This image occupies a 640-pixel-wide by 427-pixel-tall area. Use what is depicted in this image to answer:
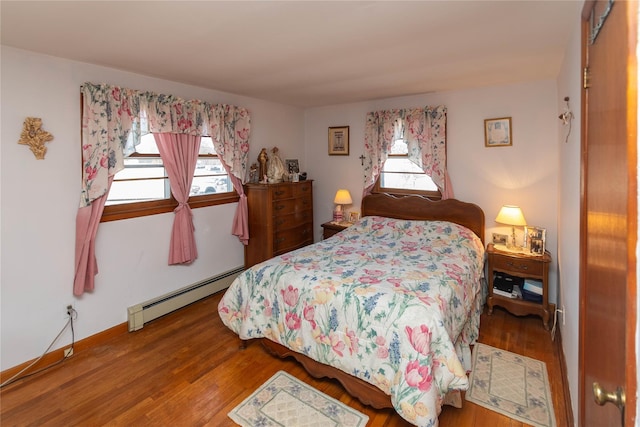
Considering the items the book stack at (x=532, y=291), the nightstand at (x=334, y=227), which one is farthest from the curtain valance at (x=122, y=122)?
the book stack at (x=532, y=291)

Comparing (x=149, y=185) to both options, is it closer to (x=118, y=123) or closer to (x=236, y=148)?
(x=118, y=123)

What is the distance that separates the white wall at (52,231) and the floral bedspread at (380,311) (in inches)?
42.0

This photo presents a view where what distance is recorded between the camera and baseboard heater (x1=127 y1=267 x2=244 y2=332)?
3.03 metres

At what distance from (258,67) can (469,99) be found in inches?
89.4

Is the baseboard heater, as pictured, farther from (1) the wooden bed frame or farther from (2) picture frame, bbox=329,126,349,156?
(2) picture frame, bbox=329,126,349,156

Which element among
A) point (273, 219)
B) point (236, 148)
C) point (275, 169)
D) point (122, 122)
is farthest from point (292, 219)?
point (122, 122)

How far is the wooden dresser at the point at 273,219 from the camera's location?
3906 mm

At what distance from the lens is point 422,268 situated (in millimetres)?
2578

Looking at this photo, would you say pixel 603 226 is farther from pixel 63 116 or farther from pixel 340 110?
pixel 340 110

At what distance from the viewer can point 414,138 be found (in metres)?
3.84

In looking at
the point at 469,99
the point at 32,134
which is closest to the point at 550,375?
the point at 469,99

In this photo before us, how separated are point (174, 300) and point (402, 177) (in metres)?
2.93

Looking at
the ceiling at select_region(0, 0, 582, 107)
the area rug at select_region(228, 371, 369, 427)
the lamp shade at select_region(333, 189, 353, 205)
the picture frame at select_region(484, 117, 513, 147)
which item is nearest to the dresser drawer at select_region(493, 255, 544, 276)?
the picture frame at select_region(484, 117, 513, 147)

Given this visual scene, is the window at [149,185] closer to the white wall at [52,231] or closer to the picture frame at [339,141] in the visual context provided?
the white wall at [52,231]
